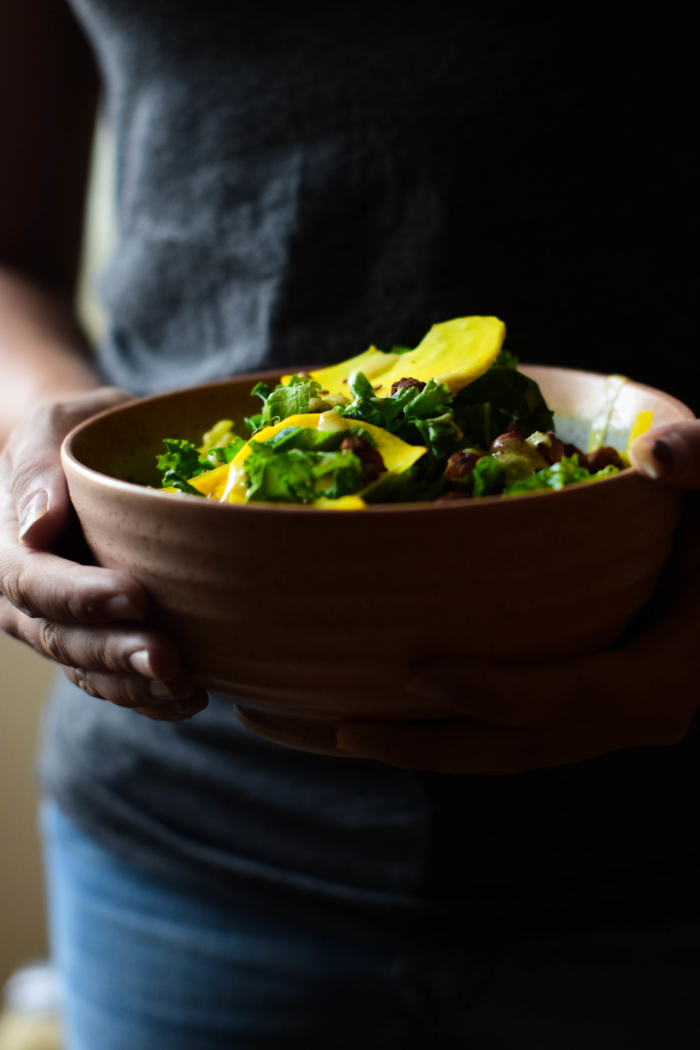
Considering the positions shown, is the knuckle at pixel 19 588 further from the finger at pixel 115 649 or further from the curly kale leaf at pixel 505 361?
the curly kale leaf at pixel 505 361

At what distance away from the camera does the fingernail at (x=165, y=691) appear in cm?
53

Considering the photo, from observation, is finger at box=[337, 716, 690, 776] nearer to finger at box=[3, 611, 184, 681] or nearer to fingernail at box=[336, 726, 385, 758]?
fingernail at box=[336, 726, 385, 758]

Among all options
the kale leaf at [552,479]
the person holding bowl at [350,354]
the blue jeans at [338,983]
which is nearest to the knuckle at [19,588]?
the person holding bowl at [350,354]

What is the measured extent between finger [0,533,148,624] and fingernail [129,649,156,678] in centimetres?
2

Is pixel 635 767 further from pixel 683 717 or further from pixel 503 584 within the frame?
pixel 503 584

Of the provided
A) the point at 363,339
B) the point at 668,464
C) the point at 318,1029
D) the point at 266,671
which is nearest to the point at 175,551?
the point at 266,671

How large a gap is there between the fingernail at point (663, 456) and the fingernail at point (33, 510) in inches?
15.7

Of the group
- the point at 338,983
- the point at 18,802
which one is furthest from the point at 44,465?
the point at 18,802

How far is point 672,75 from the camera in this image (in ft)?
2.72

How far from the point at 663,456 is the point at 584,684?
0.15 metres

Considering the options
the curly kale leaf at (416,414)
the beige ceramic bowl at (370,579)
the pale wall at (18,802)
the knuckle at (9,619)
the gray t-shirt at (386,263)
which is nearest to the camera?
the beige ceramic bowl at (370,579)

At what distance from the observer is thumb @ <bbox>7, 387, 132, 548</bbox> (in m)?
0.58

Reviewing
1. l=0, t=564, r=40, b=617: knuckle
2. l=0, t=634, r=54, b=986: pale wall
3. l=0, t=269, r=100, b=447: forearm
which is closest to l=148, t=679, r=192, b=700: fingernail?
l=0, t=564, r=40, b=617: knuckle

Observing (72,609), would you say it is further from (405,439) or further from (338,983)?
(338,983)
